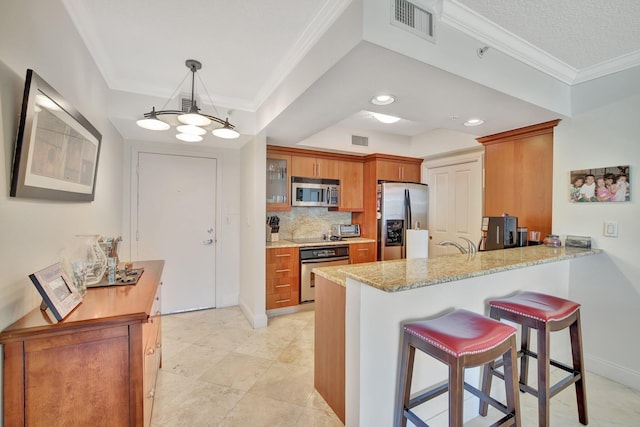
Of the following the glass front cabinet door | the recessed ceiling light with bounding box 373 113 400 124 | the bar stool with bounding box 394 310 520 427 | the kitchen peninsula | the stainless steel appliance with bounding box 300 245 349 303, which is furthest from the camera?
the glass front cabinet door

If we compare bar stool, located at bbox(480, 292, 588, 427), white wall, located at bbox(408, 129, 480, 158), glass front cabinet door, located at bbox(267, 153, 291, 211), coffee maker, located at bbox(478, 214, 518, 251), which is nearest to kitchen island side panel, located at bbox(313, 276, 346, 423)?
bar stool, located at bbox(480, 292, 588, 427)

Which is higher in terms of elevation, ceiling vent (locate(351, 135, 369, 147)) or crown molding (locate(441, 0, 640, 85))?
crown molding (locate(441, 0, 640, 85))

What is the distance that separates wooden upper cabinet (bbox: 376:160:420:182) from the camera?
4.18 meters

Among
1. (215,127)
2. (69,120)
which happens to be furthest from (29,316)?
(215,127)

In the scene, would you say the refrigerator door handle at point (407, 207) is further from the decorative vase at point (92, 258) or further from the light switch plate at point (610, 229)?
the decorative vase at point (92, 258)

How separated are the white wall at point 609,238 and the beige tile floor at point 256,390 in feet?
0.84

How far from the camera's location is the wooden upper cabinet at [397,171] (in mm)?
4177

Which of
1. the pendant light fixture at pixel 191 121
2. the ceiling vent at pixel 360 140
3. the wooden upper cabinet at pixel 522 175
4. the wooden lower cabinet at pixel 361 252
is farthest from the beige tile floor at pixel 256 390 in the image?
the ceiling vent at pixel 360 140

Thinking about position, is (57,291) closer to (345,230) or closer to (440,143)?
(345,230)

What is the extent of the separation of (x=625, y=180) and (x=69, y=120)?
3882mm

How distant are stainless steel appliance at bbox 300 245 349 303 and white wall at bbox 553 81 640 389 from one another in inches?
96.5

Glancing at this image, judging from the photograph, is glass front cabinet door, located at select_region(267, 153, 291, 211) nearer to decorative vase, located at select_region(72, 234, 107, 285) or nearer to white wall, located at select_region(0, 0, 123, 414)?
white wall, located at select_region(0, 0, 123, 414)

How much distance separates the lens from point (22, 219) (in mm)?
1196

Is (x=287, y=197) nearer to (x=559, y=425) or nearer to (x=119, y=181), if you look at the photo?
(x=119, y=181)
